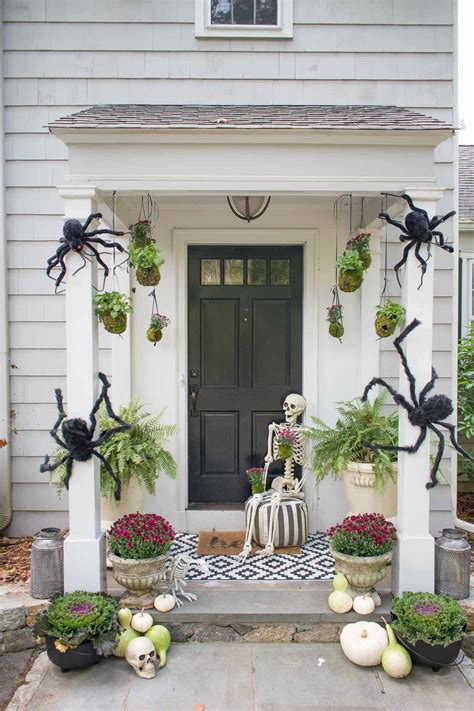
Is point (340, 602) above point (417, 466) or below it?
below

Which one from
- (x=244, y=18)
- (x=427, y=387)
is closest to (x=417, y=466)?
(x=427, y=387)

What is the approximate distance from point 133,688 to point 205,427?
2.00 meters

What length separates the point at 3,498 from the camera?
4328mm

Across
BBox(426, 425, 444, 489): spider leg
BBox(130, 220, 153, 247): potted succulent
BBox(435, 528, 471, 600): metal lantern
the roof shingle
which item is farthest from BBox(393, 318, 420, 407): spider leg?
the roof shingle

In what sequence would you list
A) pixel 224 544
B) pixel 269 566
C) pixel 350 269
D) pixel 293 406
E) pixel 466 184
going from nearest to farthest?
pixel 350 269 < pixel 269 566 < pixel 224 544 < pixel 293 406 < pixel 466 184

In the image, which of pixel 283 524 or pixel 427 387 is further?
pixel 283 524

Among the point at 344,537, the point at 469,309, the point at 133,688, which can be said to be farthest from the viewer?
the point at 469,309

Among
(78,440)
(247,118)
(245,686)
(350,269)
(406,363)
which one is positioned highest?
(247,118)

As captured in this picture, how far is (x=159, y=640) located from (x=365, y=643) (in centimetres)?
104

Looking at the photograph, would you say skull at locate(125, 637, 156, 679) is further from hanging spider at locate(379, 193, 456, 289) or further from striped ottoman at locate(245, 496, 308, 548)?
hanging spider at locate(379, 193, 456, 289)

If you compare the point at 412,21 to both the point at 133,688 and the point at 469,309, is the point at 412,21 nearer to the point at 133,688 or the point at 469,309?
the point at 469,309

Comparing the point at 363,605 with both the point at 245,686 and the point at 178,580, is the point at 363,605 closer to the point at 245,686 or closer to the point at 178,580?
the point at 245,686

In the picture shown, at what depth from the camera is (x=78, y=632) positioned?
2.79 m

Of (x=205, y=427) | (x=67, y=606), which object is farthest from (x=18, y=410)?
(x=67, y=606)
